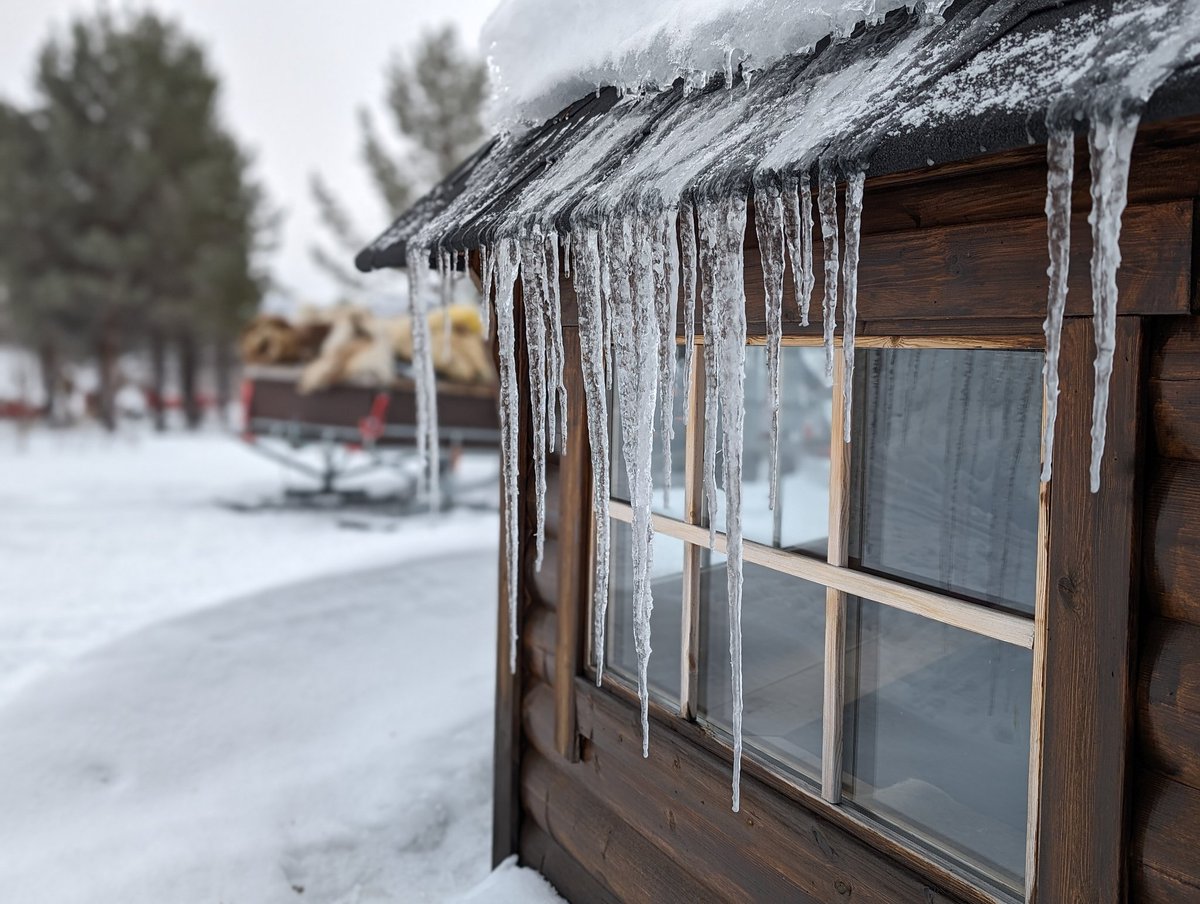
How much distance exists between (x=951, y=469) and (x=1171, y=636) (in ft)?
1.59

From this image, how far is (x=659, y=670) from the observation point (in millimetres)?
2115

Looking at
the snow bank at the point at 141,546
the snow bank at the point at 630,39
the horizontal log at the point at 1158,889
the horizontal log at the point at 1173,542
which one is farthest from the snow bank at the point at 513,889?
the snow bank at the point at 141,546

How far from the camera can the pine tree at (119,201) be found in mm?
15377

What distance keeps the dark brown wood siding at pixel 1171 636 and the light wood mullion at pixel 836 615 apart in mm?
514

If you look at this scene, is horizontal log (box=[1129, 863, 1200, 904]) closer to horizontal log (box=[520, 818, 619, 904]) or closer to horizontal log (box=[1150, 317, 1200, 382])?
horizontal log (box=[1150, 317, 1200, 382])

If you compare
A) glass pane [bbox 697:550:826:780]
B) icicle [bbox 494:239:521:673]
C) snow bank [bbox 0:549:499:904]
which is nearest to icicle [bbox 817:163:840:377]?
glass pane [bbox 697:550:826:780]

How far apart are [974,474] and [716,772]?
86cm

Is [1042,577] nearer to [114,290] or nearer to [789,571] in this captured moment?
[789,571]

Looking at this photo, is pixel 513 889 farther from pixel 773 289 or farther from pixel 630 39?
pixel 630 39

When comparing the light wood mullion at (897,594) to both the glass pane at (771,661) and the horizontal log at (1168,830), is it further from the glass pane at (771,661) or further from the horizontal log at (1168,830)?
the horizontal log at (1168,830)

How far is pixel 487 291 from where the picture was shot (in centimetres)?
218

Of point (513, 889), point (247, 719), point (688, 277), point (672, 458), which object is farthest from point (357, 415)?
point (688, 277)

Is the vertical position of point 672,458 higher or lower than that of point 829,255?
lower

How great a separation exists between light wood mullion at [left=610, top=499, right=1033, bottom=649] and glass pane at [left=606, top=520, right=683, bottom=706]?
21cm
